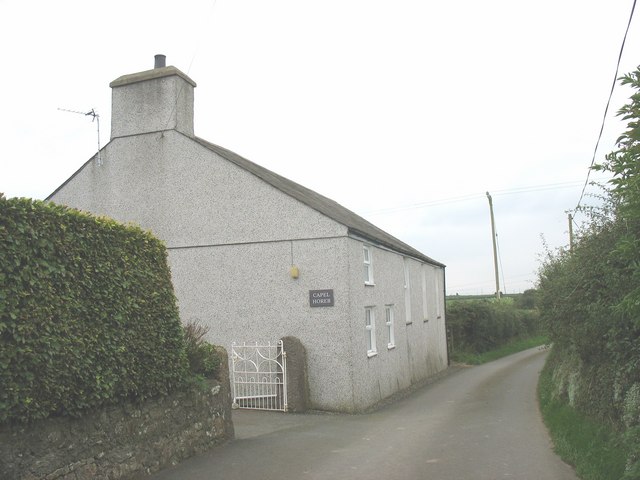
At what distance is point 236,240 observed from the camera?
14164 millimetres

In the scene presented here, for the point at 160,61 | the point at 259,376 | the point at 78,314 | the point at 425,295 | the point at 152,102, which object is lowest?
the point at 259,376

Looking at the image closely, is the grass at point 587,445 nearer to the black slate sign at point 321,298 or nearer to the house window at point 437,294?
the black slate sign at point 321,298

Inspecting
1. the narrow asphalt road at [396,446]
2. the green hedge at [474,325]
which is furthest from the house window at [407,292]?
the green hedge at [474,325]

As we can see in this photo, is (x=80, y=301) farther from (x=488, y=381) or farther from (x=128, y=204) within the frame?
(x=488, y=381)

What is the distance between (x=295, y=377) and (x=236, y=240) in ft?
12.1

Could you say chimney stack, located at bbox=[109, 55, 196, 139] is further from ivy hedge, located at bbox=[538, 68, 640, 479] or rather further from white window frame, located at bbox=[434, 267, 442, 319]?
white window frame, located at bbox=[434, 267, 442, 319]

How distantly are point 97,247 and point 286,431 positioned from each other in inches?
218

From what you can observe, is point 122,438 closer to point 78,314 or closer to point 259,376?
point 78,314

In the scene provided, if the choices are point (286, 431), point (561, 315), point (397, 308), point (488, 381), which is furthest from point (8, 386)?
point (488, 381)

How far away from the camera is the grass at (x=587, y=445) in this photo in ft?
21.5

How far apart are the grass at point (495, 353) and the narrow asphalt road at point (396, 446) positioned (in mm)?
12938

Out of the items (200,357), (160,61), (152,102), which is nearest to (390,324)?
(200,357)

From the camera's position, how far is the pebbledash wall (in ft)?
43.2

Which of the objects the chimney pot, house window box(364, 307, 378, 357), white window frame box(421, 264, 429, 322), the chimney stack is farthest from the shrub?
white window frame box(421, 264, 429, 322)
